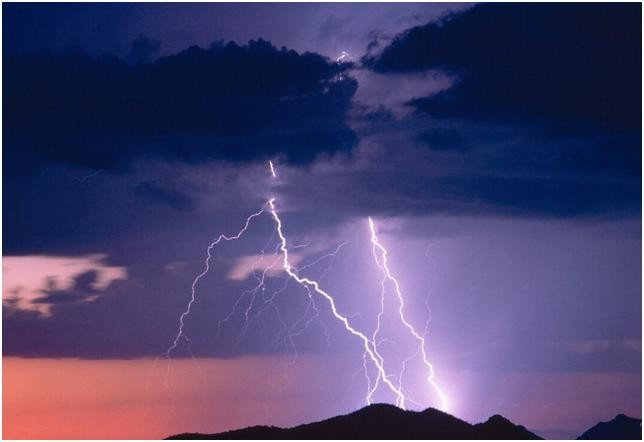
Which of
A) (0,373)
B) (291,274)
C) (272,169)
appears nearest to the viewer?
(0,373)

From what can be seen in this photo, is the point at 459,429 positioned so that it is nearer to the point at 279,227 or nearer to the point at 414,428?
the point at 414,428

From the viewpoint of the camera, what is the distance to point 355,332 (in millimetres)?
21000

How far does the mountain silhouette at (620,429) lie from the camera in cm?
2891

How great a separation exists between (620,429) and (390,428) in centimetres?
847

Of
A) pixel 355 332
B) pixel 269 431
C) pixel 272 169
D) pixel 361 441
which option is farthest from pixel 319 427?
pixel 272 169

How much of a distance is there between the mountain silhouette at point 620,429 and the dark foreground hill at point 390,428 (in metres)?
5.64

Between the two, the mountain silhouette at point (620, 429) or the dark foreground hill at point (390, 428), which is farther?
the mountain silhouette at point (620, 429)

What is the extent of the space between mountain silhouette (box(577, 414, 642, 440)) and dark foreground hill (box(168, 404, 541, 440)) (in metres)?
5.64

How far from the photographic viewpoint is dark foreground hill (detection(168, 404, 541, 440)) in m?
23.7

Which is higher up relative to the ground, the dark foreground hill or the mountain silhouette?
the mountain silhouette

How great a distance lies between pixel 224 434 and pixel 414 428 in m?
4.61

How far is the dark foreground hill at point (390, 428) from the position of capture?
2367 centimetres

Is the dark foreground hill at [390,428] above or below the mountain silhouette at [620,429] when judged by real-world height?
below

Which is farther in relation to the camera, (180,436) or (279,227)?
(180,436)
